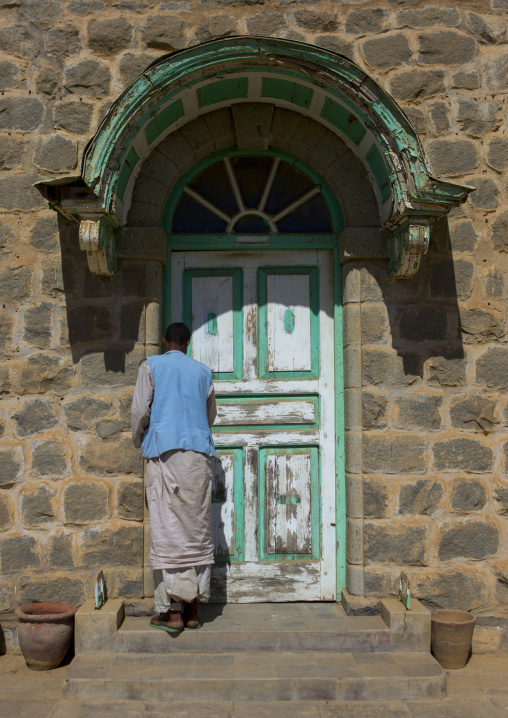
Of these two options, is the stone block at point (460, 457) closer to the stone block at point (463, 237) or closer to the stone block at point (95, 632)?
the stone block at point (463, 237)

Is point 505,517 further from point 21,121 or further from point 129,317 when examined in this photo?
point 21,121

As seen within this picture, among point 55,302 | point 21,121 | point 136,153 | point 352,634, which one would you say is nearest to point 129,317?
point 55,302

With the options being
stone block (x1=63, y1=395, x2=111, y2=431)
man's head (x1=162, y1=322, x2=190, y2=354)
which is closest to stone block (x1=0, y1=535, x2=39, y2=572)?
stone block (x1=63, y1=395, x2=111, y2=431)

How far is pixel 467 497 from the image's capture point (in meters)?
4.25

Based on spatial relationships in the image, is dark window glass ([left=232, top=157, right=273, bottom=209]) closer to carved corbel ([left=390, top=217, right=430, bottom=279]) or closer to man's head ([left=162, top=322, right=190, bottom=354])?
carved corbel ([left=390, top=217, right=430, bottom=279])

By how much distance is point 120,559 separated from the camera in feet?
13.7

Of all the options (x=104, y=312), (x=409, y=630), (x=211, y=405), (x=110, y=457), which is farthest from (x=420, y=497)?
(x=104, y=312)

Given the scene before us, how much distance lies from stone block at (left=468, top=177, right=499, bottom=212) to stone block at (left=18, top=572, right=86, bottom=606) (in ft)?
11.5

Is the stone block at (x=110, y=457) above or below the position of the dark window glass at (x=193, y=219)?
below

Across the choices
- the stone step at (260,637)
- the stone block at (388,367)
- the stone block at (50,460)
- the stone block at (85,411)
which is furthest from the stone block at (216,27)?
the stone step at (260,637)

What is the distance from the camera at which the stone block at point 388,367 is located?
4.30m

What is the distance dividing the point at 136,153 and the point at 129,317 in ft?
3.43

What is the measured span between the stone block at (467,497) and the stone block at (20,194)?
320cm

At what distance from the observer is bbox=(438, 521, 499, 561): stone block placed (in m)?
4.22
